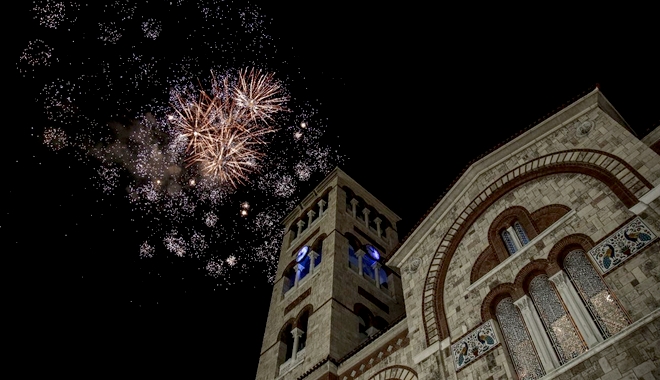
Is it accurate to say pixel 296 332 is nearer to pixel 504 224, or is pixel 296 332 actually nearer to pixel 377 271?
pixel 377 271

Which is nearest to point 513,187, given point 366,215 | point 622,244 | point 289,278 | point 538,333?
point 622,244

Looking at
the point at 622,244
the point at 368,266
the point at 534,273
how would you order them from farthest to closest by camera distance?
the point at 368,266, the point at 534,273, the point at 622,244

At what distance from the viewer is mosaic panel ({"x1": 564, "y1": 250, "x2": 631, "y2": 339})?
416 inches

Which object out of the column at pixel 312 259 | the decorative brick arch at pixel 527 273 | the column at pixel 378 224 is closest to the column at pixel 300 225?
the column at pixel 312 259

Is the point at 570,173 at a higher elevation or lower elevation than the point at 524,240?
higher

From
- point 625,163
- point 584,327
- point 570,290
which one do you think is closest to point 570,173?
point 625,163

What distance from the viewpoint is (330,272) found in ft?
84.0

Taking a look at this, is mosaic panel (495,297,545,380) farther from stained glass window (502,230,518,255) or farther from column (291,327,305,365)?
column (291,327,305,365)

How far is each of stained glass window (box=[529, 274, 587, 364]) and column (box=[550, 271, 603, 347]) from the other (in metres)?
0.17

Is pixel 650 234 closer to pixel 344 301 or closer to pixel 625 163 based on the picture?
pixel 625 163

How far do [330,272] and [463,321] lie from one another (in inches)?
472

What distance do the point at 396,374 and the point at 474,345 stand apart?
383cm

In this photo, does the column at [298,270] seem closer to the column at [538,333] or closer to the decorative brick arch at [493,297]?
the decorative brick arch at [493,297]

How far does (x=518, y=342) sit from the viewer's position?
1261 cm
